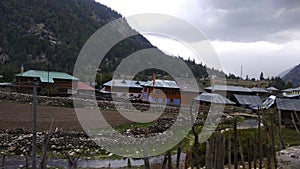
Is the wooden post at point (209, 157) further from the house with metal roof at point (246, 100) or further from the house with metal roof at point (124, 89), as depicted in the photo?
the house with metal roof at point (124, 89)

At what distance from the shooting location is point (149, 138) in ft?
67.1

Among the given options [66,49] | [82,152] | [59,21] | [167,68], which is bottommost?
[82,152]

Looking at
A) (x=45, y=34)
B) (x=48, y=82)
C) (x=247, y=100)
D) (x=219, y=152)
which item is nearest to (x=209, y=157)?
(x=219, y=152)

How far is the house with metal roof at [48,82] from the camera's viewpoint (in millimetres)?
44047

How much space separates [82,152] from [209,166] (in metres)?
11.0

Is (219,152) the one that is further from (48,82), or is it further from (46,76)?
→ (46,76)

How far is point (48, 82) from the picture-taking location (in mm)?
49500

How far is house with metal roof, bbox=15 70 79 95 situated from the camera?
44.0 metres

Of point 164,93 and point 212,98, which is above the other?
point 164,93

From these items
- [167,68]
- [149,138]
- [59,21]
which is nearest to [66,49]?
[59,21]

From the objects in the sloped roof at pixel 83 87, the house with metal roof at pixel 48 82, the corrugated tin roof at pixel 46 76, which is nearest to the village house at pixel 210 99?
the house with metal roof at pixel 48 82

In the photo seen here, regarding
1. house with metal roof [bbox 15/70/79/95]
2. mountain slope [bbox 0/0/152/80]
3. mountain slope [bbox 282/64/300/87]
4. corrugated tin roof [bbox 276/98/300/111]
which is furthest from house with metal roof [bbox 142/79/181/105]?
mountain slope [bbox 282/64/300/87]

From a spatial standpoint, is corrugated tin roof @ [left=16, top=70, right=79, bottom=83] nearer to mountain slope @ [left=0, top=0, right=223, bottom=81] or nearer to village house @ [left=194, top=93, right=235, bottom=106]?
mountain slope @ [left=0, top=0, right=223, bottom=81]

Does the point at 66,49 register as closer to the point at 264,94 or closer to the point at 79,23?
the point at 79,23
